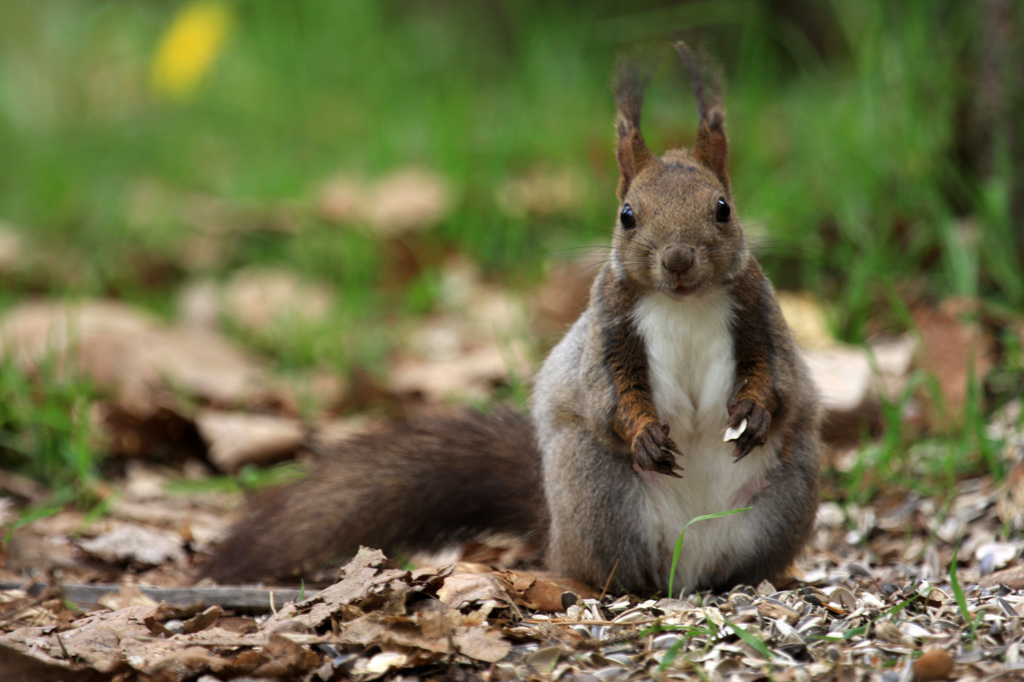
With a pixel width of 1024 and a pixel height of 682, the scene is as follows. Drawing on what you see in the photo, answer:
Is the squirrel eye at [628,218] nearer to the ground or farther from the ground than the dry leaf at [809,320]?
farther from the ground

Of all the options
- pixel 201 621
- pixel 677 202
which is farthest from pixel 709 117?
pixel 201 621

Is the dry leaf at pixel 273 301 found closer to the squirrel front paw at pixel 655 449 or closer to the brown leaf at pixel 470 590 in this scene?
the brown leaf at pixel 470 590

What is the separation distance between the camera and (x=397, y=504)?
110 inches

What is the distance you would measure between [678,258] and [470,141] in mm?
4199

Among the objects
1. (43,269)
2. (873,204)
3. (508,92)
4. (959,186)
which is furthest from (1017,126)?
(43,269)

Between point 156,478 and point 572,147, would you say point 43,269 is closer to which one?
point 156,478

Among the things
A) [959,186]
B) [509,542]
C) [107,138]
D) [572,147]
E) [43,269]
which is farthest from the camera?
[107,138]

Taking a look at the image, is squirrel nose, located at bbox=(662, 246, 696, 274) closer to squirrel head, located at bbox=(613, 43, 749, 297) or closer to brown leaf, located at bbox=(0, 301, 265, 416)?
squirrel head, located at bbox=(613, 43, 749, 297)

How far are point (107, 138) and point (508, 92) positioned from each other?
2646 mm

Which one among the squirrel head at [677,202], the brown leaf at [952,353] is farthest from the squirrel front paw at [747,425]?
the brown leaf at [952,353]

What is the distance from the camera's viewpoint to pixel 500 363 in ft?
13.9

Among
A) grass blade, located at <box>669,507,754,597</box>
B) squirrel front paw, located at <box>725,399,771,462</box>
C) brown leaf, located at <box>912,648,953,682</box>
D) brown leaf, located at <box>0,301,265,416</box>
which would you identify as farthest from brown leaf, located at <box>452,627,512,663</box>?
brown leaf, located at <box>0,301,265,416</box>

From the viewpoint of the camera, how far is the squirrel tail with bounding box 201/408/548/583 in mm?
2723

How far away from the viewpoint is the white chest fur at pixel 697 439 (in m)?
2.27
